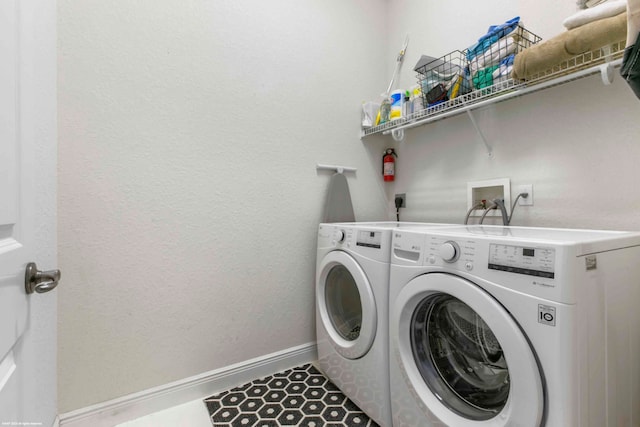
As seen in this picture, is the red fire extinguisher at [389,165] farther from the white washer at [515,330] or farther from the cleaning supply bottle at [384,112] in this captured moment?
the white washer at [515,330]

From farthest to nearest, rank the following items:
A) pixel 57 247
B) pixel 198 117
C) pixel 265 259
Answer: pixel 265 259 < pixel 198 117 < pixel 57 247

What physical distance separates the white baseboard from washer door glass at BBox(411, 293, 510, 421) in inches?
35.5

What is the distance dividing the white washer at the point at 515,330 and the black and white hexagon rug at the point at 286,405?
1.02 ft

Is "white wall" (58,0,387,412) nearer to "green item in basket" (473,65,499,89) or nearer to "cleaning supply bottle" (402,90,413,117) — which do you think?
"cleaning supply bottle" (402,90,413,117)

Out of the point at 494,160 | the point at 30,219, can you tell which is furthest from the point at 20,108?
the point at 494,160

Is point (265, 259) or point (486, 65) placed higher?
point (486, 65)

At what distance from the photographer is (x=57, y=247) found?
1.14m

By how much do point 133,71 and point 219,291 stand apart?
3.61 ft

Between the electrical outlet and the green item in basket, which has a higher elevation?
the green item in basket

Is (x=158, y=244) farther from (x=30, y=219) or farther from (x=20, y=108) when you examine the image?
(x=20, y=108)

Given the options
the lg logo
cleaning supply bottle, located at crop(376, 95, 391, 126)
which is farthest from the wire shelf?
the lg logo

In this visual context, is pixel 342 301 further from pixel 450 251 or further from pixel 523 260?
pixel 523 260

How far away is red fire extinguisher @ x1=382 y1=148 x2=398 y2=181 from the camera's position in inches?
80.4

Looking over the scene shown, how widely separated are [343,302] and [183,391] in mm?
885
